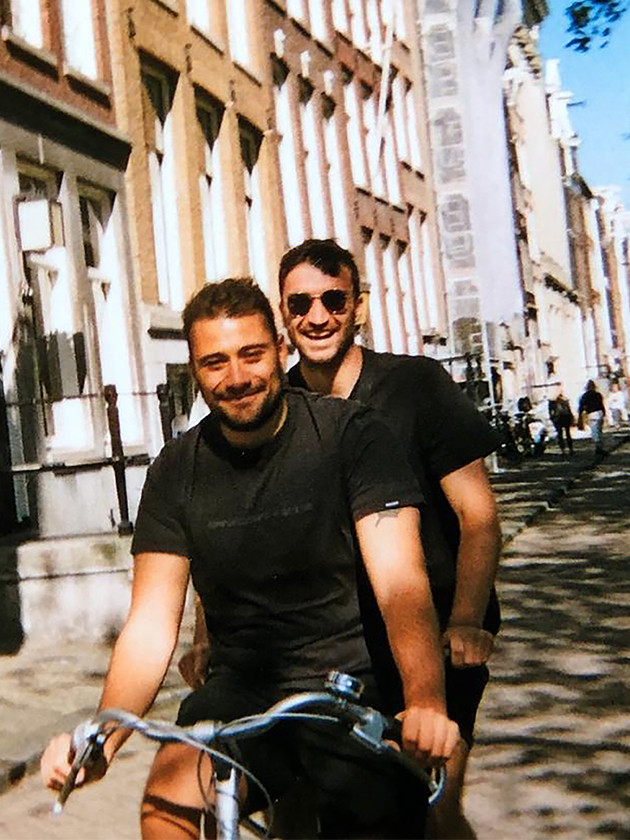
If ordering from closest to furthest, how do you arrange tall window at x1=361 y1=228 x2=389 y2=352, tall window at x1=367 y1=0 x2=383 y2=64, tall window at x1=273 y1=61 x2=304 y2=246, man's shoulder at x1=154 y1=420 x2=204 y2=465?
man's shoulder at x1=154 y1=420 x2=204 y2=465 < tall window at x1=273 y1=61 x2=304 y2=246 < tall window at x1=361 y1=228 x2=389 y2=352 < tall window at x1=367 y1=0 x2=383 y2=64

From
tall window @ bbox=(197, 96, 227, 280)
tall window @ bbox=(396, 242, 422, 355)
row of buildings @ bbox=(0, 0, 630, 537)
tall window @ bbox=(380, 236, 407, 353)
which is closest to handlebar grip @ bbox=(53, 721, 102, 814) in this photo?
row of buildings @ bbox=(0, 0, 630, 537)

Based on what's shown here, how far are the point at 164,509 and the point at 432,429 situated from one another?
796 millimetres

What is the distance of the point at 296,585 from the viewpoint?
9.27 feet

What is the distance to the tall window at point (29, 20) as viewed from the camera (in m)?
13.7

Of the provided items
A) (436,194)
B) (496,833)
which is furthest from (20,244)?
(436,194)

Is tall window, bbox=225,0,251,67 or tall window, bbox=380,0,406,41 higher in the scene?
tall window, bbox=380,0,406,41

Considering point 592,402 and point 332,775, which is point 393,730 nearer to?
point 332,775

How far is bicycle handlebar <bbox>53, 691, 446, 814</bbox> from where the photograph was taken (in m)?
2.38

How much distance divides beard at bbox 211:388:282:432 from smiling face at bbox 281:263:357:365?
2.22 feet

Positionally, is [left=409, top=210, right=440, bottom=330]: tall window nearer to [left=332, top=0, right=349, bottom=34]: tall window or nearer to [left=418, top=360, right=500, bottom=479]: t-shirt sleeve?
[left=332, top=0, right=349, bottom=34]: tall window

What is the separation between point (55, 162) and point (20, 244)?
57.2 inches

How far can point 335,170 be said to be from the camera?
2586 cm

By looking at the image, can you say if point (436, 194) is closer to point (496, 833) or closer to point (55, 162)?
point (55, 162)

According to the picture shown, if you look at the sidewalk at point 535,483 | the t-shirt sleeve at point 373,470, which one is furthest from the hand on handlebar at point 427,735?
the sidewalk at point 535,483
